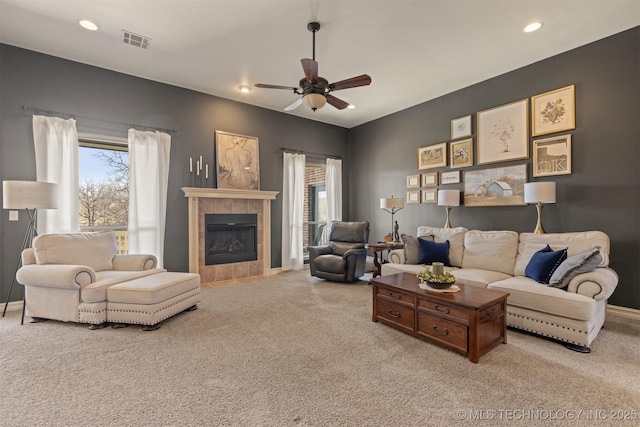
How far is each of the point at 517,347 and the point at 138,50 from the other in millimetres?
5299

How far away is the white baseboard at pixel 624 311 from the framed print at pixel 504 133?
2.07 meters

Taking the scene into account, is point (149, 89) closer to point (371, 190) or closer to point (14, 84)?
point (14, 84)

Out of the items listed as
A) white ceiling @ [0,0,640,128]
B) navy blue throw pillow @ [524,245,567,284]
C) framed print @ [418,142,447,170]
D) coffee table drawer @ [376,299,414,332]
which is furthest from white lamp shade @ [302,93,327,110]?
navy blue throw pillow @ [524,245,567,284]

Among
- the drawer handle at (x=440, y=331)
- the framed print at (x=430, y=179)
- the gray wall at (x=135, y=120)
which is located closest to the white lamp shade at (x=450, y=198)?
the framed print at (x=430, y=179)

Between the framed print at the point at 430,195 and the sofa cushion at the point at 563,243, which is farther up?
the framed print at the point at 430,195

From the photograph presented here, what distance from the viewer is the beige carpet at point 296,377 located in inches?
66.9

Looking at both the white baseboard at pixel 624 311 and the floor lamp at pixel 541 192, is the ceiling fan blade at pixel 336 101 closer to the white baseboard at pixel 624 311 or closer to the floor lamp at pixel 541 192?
the floor lamp at pixel 541 192

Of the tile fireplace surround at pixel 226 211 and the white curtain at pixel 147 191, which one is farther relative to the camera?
the tile fireplace surround at pixel 226 211

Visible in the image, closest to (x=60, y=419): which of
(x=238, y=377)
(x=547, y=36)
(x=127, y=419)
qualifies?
(x=127, y=419)

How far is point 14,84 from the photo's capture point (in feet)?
11.8

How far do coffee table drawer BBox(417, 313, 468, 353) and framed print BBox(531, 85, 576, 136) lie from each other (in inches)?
122

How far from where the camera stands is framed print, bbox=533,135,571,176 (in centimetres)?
369

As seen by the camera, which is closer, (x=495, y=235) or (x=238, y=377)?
(x=238, y=377)

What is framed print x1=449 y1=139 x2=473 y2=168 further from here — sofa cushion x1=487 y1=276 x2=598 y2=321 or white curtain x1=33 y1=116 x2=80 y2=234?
white curtain x1=33 y1=116 x2=80 y2=234
